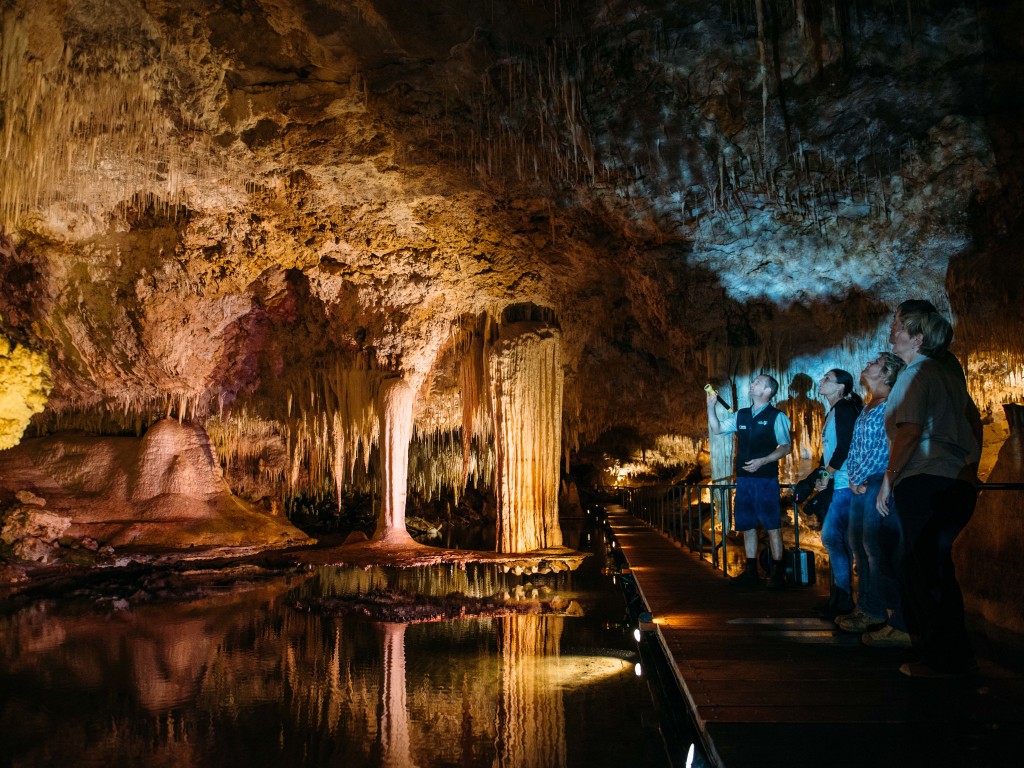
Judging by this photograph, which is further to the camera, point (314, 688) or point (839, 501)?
point (839, 501)

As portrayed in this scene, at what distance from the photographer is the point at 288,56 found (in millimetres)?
7055

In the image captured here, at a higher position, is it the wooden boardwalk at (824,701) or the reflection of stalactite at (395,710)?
the wooden boardwalk at (824,701)

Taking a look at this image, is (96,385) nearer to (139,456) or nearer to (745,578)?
(139,456)

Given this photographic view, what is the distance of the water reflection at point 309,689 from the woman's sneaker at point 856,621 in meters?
1.21

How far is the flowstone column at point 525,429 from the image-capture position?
39.9 feet

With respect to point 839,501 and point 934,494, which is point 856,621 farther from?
point 934,494

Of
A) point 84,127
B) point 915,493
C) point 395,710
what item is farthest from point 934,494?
point 84,127

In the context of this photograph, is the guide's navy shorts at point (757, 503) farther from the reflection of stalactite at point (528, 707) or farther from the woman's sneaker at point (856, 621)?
the reflection of stalactite at point (528, 707)

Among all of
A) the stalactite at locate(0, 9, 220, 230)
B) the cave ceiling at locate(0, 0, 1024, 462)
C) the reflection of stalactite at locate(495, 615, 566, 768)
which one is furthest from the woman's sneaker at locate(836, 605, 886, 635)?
the stalactite at locate(0, 9, 220, 230)

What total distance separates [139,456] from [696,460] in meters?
17.7

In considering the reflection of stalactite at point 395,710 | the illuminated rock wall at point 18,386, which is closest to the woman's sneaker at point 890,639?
the reflection of stalactite at point 395,710

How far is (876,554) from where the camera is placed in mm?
3752

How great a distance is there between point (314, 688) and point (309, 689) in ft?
0.11

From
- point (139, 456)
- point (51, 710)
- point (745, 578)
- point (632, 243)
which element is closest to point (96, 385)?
point (139, 456)
